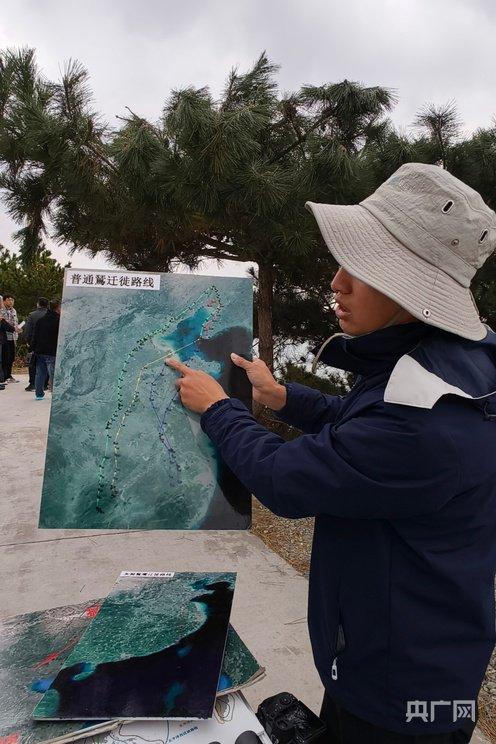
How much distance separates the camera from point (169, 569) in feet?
8.98

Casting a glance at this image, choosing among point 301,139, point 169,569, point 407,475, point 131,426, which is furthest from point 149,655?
point 301,139

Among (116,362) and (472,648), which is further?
(116,362)

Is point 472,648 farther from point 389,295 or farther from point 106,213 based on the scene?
point 106,213

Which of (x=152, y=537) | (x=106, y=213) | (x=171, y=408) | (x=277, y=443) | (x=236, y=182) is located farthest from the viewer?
(x=106, y=213)

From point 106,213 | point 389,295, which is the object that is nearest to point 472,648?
point 389,295

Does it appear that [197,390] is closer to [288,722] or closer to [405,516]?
[405,516]

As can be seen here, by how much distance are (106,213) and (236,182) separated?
1.04 meters

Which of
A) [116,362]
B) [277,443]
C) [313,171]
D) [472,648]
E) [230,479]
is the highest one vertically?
[313,171]

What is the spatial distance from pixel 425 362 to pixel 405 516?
0.85ft

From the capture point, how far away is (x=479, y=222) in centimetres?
85

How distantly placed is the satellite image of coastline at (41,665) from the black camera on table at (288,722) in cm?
6

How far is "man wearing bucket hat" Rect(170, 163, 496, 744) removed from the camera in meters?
0.81

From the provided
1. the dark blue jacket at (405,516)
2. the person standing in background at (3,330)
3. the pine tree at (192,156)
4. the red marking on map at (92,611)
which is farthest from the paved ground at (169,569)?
the person standing in background at (3,330)

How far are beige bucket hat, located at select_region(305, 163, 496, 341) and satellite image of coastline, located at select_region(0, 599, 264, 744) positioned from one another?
816 mm
